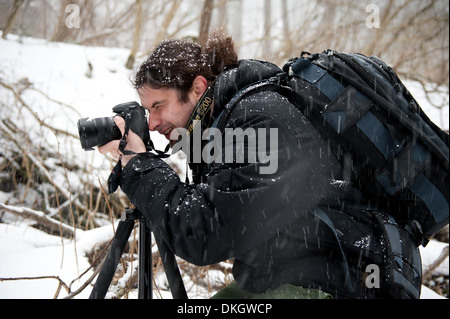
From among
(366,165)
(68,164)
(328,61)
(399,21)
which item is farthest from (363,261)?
(399,21)

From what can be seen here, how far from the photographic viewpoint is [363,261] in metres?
1.21

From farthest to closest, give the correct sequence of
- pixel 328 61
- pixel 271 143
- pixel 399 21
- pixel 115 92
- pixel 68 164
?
pixel 399 21 < pixel 115 92 < pixel 68 164 < pixel 328 61 < pixel 271 143

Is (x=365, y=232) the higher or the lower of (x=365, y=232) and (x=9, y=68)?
the lower

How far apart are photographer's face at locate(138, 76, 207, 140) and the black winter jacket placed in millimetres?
Answer: 349

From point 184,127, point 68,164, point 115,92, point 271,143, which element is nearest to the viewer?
point 271,143

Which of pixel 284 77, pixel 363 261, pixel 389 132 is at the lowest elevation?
pixel 363 261

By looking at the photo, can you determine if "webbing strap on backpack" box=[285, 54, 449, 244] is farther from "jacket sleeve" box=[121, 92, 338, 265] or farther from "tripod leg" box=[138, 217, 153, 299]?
"tripod leg" box=[138, 217, 153, 299]

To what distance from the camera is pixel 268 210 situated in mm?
1107

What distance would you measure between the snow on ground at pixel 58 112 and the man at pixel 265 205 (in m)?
0.86

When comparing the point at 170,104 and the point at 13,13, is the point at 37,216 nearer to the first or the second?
the point at 170,104

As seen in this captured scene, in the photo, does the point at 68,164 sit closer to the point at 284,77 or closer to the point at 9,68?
the point at 9,68

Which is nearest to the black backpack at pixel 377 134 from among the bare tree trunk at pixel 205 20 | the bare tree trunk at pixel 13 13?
the bare tree trunk at pixel 205 20

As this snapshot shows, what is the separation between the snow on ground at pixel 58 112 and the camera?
2078mm

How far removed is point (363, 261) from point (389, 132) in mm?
427
